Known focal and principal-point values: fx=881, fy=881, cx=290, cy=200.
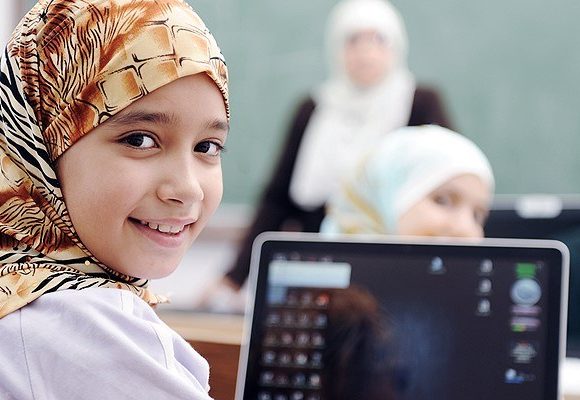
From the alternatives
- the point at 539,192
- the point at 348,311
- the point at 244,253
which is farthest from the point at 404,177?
the point at 539,192

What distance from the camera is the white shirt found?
0.60 meters

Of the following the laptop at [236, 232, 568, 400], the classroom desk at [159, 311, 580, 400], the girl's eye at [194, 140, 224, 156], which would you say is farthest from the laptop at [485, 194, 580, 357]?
the girl's eye at [194, 140, 224, 156]

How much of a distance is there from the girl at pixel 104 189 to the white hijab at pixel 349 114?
2125 mm

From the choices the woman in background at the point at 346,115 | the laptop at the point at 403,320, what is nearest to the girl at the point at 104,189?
the laptop at the point at 403,320

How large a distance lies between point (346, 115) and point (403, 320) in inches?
85.4

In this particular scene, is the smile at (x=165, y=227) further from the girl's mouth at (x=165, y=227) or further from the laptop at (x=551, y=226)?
the laptop at (x=551, y=226)

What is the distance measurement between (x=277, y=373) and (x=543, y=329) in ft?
0.85

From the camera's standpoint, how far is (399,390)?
32.9 inches

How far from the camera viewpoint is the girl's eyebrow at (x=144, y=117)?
651mm

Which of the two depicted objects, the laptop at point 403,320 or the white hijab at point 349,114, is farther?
the white hijab at point 349,114

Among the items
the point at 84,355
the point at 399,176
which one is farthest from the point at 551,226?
the point at 84,355

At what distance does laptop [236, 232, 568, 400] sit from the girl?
0.66ft

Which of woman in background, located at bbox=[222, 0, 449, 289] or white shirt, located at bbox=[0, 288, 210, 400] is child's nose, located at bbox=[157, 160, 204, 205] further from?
woman in background, located at bbox=[222, 0, 449, 289]

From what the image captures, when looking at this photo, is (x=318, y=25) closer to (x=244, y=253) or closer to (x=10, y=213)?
(x=244, y=253)
